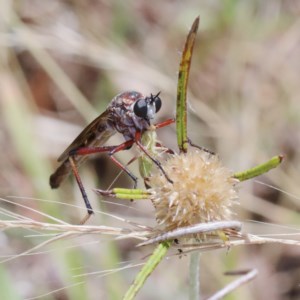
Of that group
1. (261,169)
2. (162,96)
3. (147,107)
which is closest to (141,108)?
(147,107)

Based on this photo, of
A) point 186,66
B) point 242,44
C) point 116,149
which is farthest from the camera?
point 242,44

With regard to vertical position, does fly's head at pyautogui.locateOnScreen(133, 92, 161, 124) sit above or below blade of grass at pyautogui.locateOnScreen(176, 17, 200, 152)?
above

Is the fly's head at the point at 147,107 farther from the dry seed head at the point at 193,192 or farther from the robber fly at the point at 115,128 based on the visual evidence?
the dry seed head at the point at 193,192

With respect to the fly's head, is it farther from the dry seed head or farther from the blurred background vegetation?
the blurred background vegetation

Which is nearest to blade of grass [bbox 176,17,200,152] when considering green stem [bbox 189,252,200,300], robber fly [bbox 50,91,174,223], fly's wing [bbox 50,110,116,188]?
green stem [bbox 189,252,200,300]

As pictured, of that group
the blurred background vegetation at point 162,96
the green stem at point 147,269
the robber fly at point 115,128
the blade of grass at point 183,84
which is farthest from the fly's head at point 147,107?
the blurred background vegetation at point 162,96

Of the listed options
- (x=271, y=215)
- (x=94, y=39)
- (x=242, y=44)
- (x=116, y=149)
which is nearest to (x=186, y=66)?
(x=116, y=149)

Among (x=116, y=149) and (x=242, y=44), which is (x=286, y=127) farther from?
(x=116, y=149)
